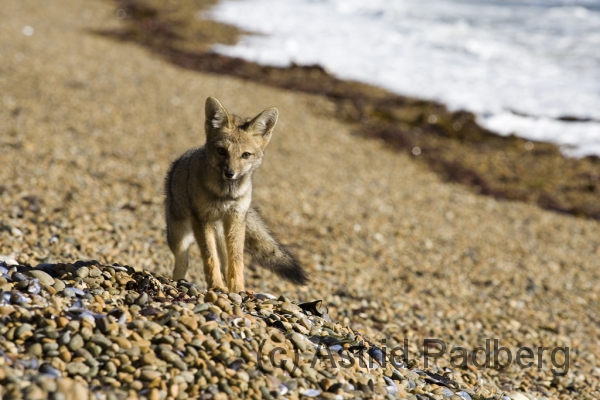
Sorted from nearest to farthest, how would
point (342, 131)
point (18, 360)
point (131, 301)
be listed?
point (18, 360)
point (131, 301)
point (342, 131)

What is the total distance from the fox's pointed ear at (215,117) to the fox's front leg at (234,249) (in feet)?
2.68

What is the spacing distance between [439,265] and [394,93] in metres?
12.7

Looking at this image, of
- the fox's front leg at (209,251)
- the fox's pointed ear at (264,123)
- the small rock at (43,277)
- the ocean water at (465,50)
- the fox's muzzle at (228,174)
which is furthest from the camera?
the ocean water at (465,50)

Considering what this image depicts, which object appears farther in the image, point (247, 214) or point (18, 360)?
point (247, 214)

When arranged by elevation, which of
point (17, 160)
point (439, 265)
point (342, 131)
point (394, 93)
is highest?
point (394, 93)

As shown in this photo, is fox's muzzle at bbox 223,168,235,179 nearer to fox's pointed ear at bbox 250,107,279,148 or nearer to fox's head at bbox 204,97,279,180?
fox's head at bbox 204,97,279,180

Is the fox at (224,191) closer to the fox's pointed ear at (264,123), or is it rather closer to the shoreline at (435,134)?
the fox's pointed ear at (264,123)

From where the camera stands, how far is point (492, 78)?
23.1 meters

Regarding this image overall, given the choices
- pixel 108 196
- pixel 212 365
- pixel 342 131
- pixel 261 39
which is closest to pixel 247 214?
pixel 212 365

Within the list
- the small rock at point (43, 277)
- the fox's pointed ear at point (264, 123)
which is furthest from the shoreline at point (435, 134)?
the small rock at point (43, 277)

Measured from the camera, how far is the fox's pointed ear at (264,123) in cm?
534

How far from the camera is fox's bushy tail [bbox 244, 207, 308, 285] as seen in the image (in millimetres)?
5637

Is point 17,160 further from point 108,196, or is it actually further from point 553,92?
point 553,92

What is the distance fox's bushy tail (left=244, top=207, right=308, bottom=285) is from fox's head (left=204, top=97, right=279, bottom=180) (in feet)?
2.21
